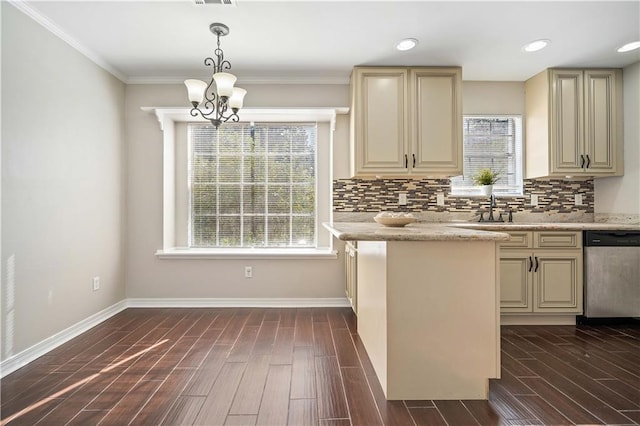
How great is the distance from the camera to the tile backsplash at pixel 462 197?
3588mm

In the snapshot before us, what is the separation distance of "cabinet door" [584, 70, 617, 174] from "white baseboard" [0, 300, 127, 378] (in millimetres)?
4947

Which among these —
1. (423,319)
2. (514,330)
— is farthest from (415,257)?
(514,330)

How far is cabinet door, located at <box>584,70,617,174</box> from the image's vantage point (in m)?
3.27

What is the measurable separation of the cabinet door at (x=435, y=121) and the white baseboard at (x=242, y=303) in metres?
1.64

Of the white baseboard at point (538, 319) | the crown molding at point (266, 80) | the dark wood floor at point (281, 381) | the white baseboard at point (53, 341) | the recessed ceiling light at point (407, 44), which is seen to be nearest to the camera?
the dark wood floor at point (281, 381)

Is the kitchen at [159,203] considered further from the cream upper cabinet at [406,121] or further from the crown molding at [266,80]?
the cream upper cabinet at [406,121]

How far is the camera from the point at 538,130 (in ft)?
11.2

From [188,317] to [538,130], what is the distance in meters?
4.02

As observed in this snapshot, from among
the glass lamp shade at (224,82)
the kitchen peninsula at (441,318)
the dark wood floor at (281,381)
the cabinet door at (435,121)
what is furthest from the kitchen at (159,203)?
the kitchen peninsula at (441,318)

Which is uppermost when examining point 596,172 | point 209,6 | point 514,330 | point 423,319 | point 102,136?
point 209,6

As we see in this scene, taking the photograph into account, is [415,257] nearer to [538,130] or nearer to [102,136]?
[538,130]

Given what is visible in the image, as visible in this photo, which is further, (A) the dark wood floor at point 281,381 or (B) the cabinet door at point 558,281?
(B) the cabinet door at point 558,281

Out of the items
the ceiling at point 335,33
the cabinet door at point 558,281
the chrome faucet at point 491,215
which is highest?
the ceiling at point 335,33

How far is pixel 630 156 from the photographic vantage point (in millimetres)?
3227
